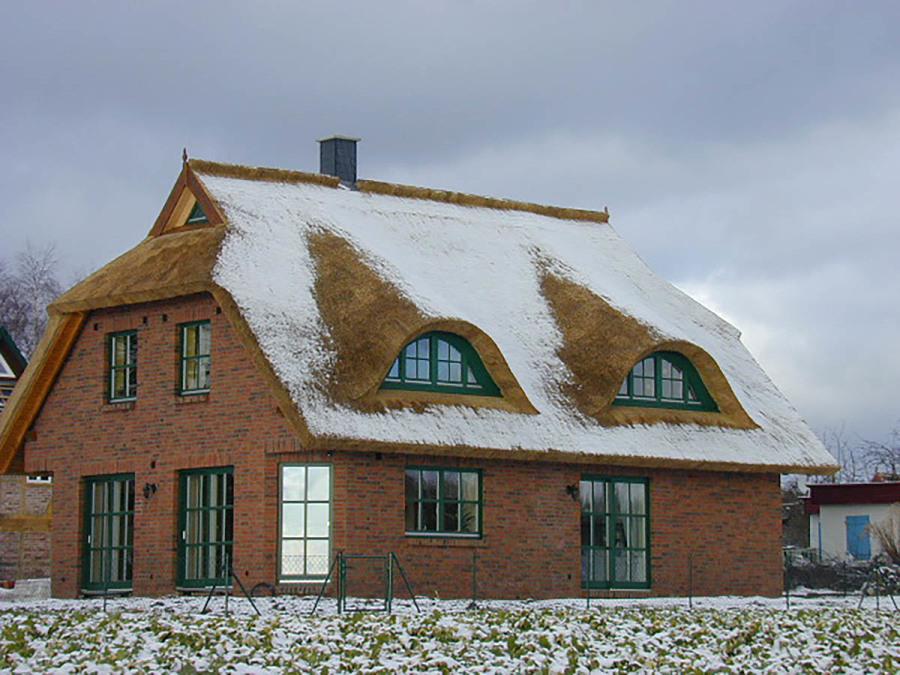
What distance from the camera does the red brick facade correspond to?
2808 cm

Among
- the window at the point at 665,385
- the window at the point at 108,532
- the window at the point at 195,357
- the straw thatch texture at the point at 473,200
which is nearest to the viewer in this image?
the window at the point at 195,357

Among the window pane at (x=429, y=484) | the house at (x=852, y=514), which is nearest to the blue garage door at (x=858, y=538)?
the house at (x=852, y=514)

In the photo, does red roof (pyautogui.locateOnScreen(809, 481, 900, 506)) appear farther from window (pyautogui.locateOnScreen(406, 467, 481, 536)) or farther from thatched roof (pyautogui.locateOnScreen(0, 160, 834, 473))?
window (pyautogui.locateOnScreen(406, 467, 481, 536))

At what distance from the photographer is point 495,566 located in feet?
96.6

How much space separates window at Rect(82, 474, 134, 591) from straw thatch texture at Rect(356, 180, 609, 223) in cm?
834

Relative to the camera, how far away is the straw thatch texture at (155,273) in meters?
29.0

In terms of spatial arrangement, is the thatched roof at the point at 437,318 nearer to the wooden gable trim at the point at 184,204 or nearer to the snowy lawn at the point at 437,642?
the wooden gable trim at the point at 184,204

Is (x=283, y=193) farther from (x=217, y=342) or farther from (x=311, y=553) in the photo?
(x=311, y=553)

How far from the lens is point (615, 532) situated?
31.5 metres

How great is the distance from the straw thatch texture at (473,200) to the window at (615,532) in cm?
814

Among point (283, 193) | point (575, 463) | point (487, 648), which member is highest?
point (283, 193)

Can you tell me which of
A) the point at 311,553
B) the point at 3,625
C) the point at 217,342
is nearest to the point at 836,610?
the point at 311,553

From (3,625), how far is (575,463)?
40.1 feet

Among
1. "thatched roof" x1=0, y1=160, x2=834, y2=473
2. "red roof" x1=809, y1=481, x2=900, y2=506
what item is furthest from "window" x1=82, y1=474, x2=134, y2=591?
"red roof" x1=809, y1=481, x2=900, y2=506
